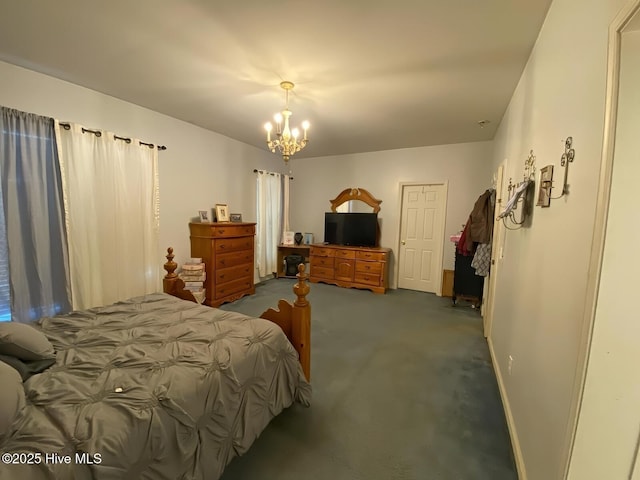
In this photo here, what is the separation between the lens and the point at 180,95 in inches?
116

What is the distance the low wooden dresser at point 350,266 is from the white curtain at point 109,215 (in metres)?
2.78

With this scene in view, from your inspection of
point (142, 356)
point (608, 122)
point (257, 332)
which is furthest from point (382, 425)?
point (608, 122)

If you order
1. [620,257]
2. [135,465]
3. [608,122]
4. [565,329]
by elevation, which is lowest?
[135,465]

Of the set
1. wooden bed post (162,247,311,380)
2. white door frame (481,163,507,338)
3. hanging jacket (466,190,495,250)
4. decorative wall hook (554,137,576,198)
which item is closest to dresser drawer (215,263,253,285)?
wooden bed post (162,247,311,380)

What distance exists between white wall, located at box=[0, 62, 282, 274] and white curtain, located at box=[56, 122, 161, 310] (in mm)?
189

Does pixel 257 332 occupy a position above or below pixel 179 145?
below

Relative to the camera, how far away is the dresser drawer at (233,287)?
3.93m

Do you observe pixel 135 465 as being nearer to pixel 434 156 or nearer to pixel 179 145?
pixel 179 145

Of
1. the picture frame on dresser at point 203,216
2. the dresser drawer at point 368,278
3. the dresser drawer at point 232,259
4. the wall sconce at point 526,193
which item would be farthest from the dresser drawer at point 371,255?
the wall sconce at point 526,193

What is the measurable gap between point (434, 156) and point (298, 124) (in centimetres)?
252

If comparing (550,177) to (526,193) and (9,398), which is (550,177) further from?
(9,398)

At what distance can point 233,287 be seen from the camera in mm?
4188

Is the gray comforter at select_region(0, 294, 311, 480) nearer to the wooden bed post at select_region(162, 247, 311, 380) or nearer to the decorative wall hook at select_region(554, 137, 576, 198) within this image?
the wooden bed post at select_region(162, 247, 311, 380)

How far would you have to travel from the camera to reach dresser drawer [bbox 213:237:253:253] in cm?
391
